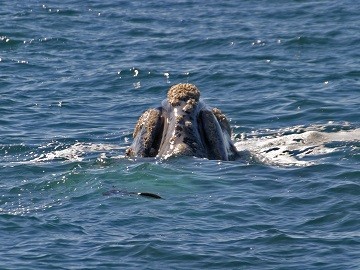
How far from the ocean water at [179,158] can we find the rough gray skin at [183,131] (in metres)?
0.24

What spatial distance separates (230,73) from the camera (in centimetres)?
2475

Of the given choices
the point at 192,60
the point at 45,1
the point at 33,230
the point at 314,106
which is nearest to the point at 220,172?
the point at 33,230

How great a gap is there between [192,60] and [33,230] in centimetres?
1313

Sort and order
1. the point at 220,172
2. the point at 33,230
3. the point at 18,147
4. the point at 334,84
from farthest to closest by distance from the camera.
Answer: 1. the point at 334,84
2. the point at 18,147
3. the point at 220,172
4. the point at 33,230

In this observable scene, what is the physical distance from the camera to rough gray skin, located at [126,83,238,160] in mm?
15984

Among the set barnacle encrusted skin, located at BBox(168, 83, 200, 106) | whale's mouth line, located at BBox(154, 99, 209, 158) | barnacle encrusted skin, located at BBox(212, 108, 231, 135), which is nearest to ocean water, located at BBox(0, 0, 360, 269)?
whale's mouth line, located at BBox(154, 99, 209, 158)

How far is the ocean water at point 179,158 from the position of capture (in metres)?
13.0

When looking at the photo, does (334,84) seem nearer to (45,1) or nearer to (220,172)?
(220,172)

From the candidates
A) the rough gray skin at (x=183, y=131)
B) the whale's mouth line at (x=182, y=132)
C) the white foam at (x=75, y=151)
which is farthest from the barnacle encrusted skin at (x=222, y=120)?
the white foam at (x=75, y=151)

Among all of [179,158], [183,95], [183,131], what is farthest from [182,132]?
[183,95]

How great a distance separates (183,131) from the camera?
15930mm

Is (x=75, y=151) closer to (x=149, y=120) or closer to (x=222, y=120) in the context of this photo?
(x=149, y=120)

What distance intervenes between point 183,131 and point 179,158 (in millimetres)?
364

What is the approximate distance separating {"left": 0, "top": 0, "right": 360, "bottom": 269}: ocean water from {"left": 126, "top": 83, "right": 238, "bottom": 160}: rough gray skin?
237mm
